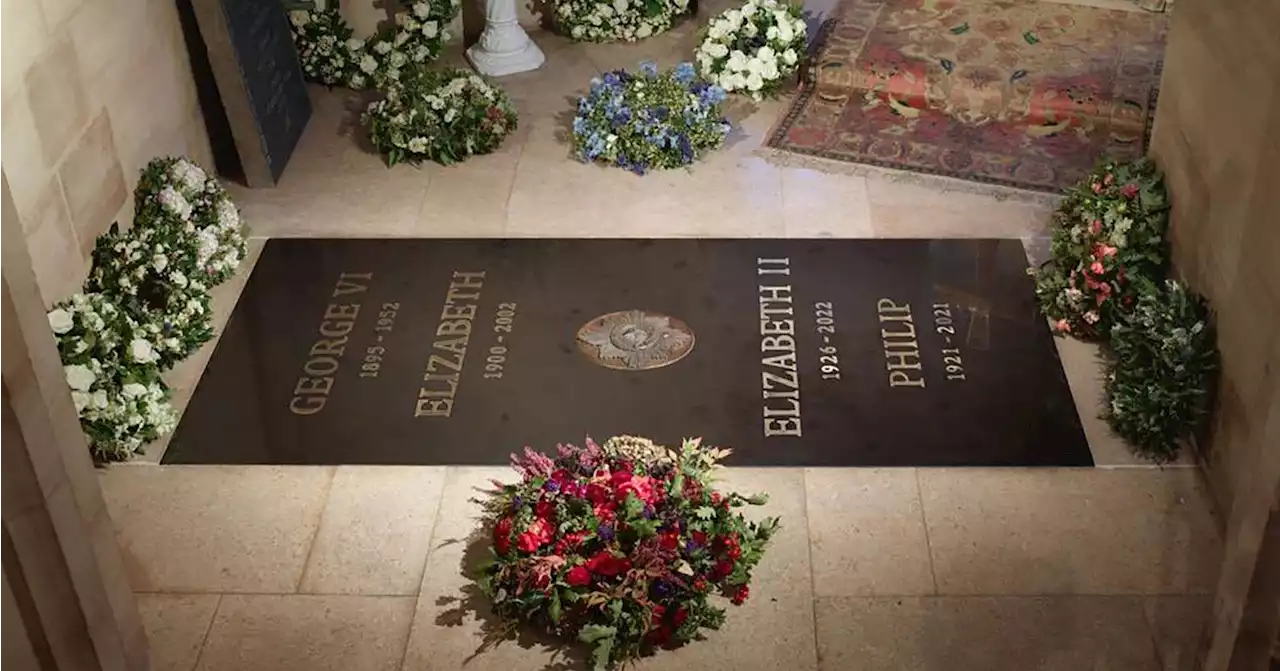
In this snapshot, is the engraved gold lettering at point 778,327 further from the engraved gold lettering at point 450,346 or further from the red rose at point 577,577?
the red rose at point 577,577

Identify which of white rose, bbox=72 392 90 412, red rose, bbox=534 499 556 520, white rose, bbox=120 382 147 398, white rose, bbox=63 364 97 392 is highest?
white rose, bbox=63 364 97 392

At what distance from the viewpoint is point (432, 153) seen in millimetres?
5715

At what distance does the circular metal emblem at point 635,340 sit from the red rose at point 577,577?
46.0 inches

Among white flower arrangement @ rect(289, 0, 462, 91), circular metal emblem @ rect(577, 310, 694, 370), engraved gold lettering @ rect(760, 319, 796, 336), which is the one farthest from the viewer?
white flower arrangement @ rect(289, 0, 462, 91)

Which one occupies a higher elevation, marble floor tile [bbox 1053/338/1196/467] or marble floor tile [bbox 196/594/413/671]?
marble floor tile [bbox 196/594/413/671]

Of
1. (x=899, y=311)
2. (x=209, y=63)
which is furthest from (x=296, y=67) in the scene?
(x=899, y=311)

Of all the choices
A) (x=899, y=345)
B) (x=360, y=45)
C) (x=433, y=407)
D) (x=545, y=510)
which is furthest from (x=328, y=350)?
(x=360, y=45)

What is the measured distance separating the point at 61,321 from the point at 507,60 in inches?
120

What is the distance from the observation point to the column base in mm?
→ 6559

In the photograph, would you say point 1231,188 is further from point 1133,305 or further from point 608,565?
point 608,565

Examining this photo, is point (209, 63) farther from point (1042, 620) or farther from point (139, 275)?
point (1042, 620)

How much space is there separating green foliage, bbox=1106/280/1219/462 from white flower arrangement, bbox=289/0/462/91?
3.60 metres

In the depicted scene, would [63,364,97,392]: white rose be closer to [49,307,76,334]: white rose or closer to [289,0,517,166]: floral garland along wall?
[49,307,76,334]: white rose

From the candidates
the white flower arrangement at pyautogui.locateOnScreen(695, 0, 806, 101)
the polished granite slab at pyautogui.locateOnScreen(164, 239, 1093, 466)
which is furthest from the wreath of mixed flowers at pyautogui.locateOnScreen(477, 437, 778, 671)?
the white flower arrangement at pyautogui.locateOnScreen(695, 0, 806, 101)
